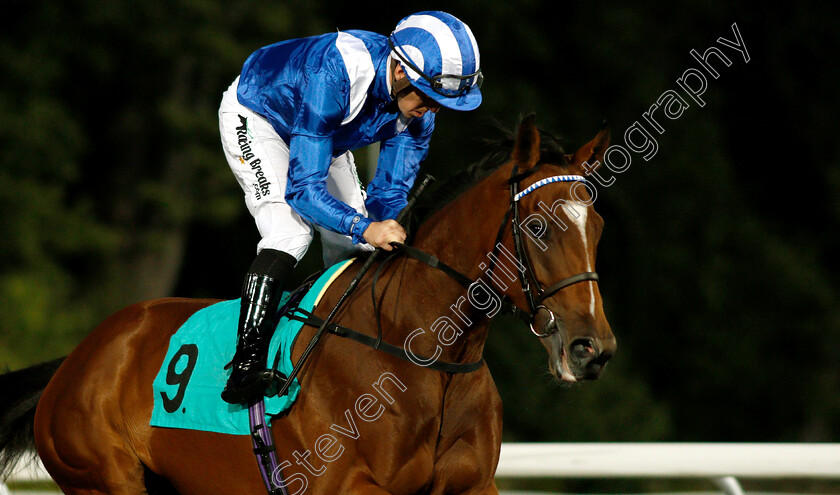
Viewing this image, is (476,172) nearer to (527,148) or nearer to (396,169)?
(527,148)

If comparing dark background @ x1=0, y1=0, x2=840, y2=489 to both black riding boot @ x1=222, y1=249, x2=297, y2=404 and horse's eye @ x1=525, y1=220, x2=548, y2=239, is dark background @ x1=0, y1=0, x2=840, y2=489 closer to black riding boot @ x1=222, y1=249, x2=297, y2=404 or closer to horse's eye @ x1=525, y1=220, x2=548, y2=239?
black riding boot @ x1=222, y1=249, x2=297, y2=404

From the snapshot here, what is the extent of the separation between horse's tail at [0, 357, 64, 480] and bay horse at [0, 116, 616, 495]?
1.08 metres

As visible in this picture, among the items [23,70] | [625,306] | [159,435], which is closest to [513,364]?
[625,306]

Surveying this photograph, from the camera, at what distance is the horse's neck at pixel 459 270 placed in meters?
3.13

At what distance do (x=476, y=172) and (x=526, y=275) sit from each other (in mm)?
472

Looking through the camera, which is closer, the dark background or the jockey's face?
the jockey's face

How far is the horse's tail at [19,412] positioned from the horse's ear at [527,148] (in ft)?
8.05

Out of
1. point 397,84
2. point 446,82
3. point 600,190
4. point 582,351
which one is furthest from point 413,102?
point 600,190

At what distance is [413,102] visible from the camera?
3484mm

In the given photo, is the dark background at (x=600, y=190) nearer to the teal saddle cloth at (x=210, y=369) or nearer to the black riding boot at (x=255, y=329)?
the teal saddle cloth at (x=210, y=369)

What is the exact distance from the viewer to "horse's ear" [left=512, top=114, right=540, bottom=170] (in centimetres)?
302

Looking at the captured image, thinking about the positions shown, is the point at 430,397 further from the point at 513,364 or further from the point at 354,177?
the point at 513,364

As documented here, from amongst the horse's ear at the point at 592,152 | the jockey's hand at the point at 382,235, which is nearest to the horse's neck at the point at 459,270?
the jockey's hand at the point at 382,235

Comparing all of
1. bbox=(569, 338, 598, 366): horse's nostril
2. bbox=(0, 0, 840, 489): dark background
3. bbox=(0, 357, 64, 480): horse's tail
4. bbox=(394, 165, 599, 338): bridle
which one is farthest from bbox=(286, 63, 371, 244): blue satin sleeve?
bbox=(0, 0, 840, 489): dark background
